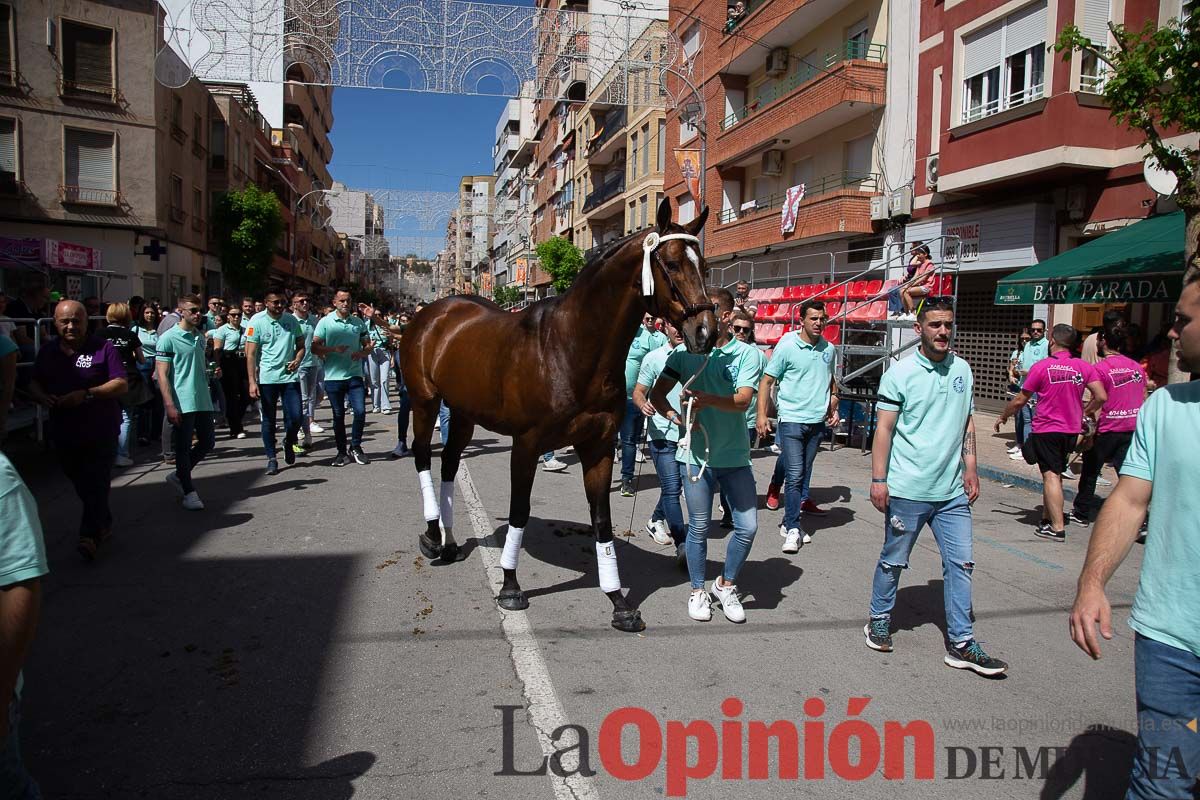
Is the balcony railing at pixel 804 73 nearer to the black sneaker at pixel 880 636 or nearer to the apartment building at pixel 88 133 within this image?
the black sneaker at pixel 880 636

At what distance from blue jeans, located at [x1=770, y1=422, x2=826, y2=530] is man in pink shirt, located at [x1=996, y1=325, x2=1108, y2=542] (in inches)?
83.7

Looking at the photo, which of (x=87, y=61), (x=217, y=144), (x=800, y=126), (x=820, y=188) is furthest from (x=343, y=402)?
(x=217, y=144)

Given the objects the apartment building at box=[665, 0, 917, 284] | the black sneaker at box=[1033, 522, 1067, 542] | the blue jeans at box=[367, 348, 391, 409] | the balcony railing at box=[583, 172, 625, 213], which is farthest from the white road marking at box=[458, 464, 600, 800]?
the balcony railing at box=[583, 172, 625, 213]

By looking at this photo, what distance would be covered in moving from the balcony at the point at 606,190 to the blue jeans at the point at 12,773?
39418 millimetres

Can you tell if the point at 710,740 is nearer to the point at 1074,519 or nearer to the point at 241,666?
the point at 241,666

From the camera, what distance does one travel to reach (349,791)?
2859 mm

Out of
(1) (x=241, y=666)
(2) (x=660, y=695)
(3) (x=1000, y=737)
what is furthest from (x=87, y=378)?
(3) (x=1000, y=737)

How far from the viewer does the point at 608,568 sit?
462 cm

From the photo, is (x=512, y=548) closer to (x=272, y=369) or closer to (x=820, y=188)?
(x=272, y=369)

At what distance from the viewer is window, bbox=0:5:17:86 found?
2420cm

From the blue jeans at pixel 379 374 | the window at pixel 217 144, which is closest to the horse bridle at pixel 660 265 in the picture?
the blue jeans at pixel 379 374

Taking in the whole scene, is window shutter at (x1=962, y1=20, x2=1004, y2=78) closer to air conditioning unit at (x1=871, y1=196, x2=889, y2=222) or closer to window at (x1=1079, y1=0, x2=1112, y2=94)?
window at (x1=1079, y1=0, x2=1112, y2=94)

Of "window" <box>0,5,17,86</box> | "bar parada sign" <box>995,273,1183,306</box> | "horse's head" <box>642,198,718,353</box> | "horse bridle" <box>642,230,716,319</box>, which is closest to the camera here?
"horse's head" <box>642,198,718,353</box>

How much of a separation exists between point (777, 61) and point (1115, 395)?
2015 cm
